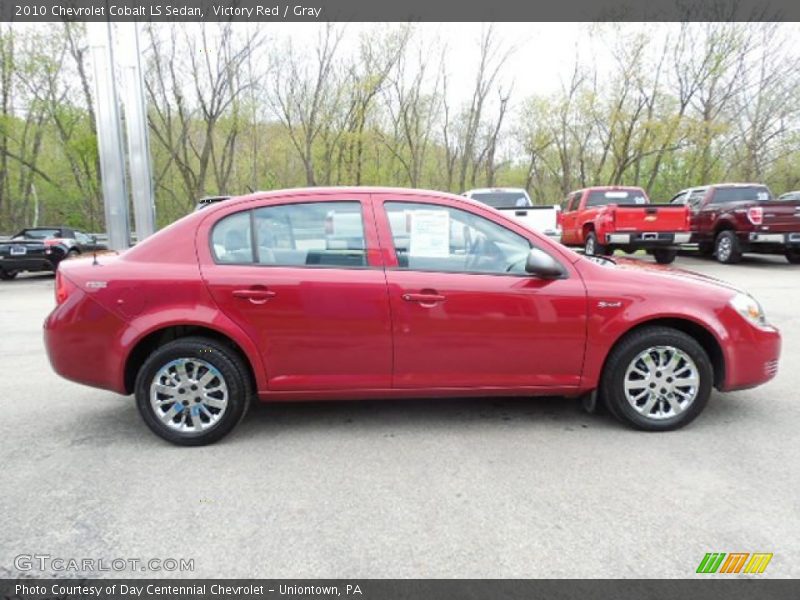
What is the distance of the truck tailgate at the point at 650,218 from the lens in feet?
36.2

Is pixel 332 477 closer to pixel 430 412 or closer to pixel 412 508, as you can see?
pixel 412 508

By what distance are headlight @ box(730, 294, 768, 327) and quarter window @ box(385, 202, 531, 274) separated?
1.51 metres

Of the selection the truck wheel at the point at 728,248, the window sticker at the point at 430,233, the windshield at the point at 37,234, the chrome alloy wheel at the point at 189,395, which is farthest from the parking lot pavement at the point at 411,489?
the windshield at the point at 37,234

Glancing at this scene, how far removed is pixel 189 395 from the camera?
3344 mm

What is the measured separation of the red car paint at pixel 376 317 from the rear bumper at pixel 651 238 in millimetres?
8215

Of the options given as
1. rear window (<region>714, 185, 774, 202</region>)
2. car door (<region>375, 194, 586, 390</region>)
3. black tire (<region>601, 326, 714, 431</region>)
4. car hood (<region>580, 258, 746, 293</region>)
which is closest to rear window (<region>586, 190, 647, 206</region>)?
rear window (<region>714, 185, 774, 202</region>)

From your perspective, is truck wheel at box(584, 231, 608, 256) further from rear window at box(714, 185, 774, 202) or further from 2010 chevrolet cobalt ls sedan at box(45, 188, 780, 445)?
2010 chevrolet cobalt ls sedan at box(45, 188, 780, 445)

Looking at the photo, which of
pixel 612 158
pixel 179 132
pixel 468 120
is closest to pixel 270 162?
pixel 179 132

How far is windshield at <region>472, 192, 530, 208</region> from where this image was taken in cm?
1310

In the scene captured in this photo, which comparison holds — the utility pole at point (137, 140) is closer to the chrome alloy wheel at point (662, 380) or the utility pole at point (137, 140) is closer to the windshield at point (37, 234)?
the windshield at point (37, 234)

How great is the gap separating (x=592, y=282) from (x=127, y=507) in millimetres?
3074
